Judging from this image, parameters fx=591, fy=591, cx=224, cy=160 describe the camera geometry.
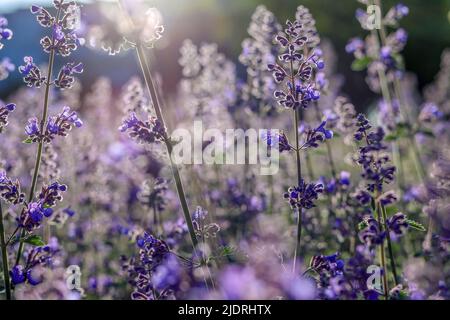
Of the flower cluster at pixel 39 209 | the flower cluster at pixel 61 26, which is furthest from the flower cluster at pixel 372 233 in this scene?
the flower cluster at pixel 61 26

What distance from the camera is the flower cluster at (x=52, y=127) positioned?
3967mm

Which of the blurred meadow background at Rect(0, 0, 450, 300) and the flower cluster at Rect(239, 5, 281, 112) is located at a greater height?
the flower cluster at Rect(239, 5, 281, 112)

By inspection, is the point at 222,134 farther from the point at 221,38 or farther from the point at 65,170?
the point at 221,38

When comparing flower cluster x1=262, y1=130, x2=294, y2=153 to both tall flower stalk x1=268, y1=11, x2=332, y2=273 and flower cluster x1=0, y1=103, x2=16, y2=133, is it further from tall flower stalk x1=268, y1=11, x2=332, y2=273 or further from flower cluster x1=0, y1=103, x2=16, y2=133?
flower cluster x1=0, y1=103, x2=16, y2=133

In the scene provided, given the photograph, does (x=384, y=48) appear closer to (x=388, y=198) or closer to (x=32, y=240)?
(x=388, y=198)

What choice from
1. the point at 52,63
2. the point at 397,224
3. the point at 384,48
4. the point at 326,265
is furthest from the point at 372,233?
the point at 384,48

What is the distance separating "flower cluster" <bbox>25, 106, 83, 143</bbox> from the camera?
156 inches

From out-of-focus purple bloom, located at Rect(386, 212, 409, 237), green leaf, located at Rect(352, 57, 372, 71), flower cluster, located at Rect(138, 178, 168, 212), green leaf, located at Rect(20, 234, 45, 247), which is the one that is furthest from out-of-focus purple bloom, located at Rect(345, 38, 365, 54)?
green leaf, located at Rect(20, 234, 45, 247)

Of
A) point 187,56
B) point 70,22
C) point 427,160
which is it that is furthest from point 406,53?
point 70,22

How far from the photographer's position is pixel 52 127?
4.02m

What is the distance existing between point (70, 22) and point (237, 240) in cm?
298

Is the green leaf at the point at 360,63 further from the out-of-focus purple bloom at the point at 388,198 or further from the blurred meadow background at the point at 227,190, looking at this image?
the out-of-focus purple bloom at the point at 388,198

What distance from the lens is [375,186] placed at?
11.6 feet
